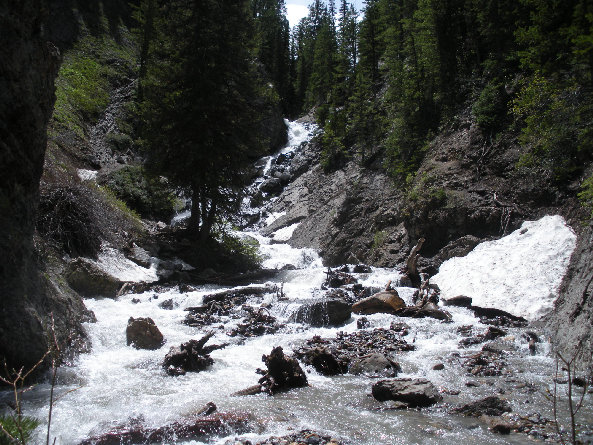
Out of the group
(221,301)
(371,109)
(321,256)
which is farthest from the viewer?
(371,109)

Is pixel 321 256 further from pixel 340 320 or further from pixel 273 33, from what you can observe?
pixel 273 33

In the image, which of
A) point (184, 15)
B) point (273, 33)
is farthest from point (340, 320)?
point (273, 33)

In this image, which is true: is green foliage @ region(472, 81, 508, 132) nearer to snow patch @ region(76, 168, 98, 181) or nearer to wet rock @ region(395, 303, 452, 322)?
wet rock @ region(395, 303, 452, 322)

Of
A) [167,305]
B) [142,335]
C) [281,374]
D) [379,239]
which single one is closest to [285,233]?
[379,239]

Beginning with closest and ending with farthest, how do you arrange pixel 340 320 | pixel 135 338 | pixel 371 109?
pixel 135 338 → pixel 340 320 → pixel 371 109

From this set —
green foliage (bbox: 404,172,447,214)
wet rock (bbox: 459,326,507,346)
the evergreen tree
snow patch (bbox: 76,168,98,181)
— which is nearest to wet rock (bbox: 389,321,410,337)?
wet rock (bbox: 459,326,507,346)

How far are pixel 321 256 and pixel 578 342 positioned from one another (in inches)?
604

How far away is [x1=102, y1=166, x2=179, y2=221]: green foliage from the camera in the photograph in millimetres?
20969

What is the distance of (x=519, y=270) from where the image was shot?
485 inches

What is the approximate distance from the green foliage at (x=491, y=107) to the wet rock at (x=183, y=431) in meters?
A: 16.4

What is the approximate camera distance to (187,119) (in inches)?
720

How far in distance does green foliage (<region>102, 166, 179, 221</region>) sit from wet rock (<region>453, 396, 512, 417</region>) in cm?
1662

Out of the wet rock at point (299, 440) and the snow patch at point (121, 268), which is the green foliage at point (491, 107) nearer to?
the snow patch at point (121, 268)

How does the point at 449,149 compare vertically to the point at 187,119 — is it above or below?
below
